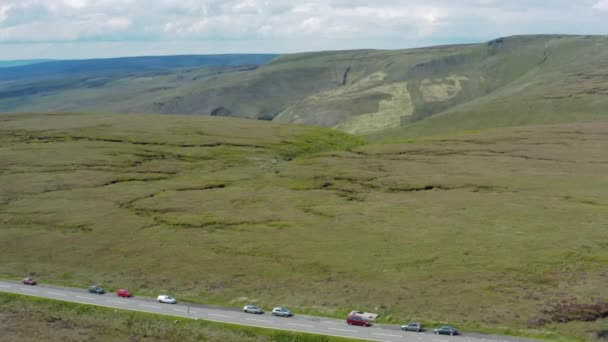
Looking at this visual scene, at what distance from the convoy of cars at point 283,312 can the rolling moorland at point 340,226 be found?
2.55m

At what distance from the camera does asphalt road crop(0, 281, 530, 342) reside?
50.0m

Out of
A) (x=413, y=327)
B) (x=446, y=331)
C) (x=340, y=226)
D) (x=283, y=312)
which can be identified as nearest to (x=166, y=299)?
(x=283, y=312)

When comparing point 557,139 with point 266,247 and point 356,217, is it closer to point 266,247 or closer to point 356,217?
point 356,217

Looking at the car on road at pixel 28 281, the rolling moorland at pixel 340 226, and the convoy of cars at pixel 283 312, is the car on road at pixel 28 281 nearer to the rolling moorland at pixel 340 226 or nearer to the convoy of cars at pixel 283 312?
the convoy of cars at pixel 283 312

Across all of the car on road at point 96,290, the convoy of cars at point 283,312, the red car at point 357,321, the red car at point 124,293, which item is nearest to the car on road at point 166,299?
the convoy of cars at point 283,312

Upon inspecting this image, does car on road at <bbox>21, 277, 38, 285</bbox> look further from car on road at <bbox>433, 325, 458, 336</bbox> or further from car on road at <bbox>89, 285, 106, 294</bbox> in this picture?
car on road at <bbox>433, 325, 458, 336</bbox>

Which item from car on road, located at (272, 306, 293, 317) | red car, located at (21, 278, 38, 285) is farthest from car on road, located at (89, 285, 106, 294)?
car on road, located at (272, 306, 293, 317)

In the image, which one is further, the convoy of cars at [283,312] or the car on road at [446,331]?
the convoy of cars at [283,312]

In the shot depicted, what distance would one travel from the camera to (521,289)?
60.6 meters

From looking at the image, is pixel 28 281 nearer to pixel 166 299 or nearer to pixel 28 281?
pixel 28 281

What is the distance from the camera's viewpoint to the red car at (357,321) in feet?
173

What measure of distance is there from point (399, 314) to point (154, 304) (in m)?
24.6

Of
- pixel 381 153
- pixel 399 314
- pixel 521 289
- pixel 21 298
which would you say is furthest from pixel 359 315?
pixel 381 153

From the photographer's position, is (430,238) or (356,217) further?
(356,217)
